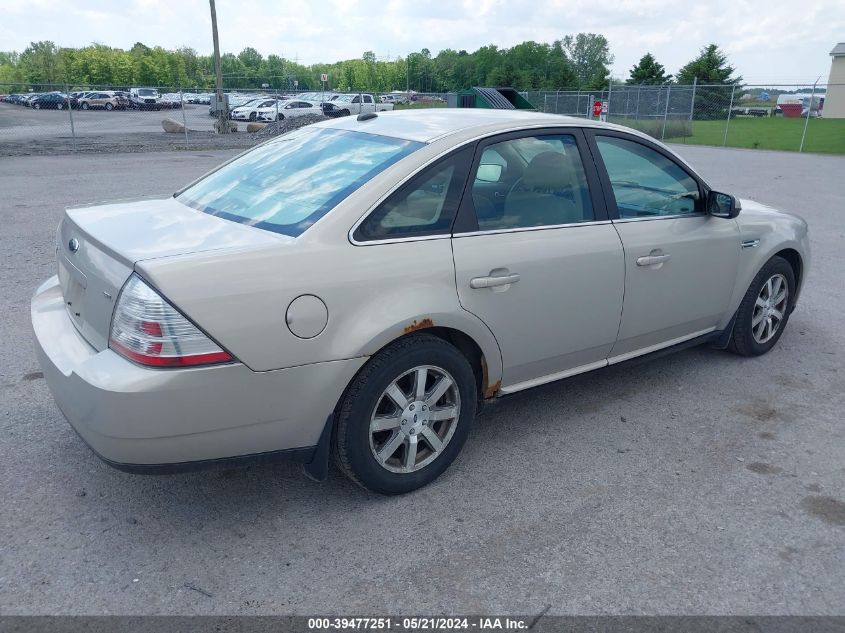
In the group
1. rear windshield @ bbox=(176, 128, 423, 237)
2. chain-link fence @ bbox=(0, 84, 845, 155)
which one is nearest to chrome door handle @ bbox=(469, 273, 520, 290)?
rear windshield @ bbox=(176, 128, 423, 237)

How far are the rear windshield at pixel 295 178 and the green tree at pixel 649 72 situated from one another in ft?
178

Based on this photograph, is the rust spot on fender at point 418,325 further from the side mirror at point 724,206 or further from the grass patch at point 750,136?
the grass patch at point 750,136

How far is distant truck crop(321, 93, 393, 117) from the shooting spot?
36625 millimetres

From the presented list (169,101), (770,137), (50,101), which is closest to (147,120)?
(169,101)

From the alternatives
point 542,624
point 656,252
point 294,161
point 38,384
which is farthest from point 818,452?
point 38,384

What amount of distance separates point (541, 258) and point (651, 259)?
0.83 meters

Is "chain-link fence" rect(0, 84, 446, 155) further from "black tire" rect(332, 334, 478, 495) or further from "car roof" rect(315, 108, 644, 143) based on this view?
"black tire" rect(332, 334, 478, 495)

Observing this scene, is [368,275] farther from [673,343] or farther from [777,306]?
[777,306]

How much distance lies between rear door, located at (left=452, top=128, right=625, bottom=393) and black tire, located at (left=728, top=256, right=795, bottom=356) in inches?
54.7

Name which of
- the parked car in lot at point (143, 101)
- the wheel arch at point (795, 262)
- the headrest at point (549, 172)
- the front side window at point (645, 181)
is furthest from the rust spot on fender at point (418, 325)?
the parked car in lot at point (143, 101)

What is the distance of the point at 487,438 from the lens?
3.88m

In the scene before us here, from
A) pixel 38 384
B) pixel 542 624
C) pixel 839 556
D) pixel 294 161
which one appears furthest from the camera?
pixel 38 384

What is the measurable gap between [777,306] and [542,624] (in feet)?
11.5

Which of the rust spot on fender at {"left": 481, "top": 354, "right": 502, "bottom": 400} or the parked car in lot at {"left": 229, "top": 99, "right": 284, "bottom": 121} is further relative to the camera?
the parked car in lot at {"left": 229, "top": 99, "right": 284, "bottom": 121}
